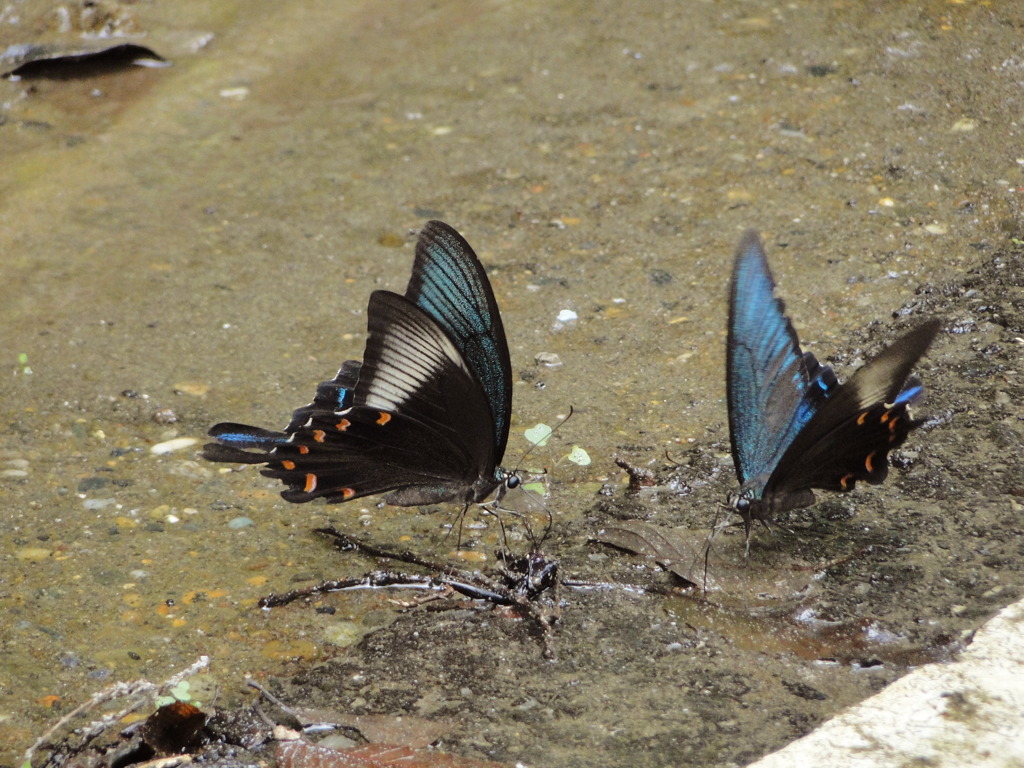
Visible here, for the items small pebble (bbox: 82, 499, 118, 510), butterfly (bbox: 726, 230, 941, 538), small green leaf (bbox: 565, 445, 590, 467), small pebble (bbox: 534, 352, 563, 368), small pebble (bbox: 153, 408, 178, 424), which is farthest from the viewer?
small pebble (bbox: 534, 352, 563, 368)

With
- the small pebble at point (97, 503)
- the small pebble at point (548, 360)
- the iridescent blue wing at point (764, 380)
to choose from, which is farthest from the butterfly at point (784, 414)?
the small pebble at point (97, 503)

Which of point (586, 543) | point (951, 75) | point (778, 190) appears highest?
point (951, 75)

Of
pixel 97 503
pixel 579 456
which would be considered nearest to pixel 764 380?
pixel 579 456

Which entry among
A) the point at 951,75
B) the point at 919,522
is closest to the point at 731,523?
the point at 919,522

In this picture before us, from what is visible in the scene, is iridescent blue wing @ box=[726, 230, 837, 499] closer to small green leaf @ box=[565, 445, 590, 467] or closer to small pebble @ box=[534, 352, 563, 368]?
small green leaf @ box=[565, 445, 590, 467]

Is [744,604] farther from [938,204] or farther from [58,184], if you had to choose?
[58,184]

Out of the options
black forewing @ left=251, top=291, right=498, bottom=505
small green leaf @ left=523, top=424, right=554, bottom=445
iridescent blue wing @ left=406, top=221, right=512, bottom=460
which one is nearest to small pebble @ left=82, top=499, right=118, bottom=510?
black forewing @ left=251, top=291, right=498, bottom=505
